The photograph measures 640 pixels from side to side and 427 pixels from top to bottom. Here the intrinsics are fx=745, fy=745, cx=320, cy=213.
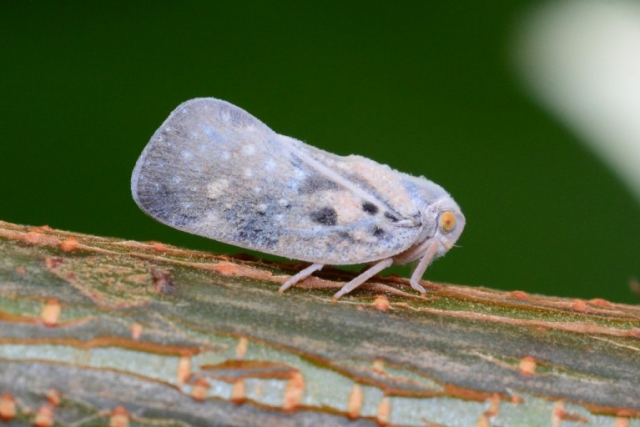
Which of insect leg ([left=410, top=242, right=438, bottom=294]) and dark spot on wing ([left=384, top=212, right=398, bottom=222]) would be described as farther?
dark spot on wing ([left=384, top=212, right=398, bottom=222])

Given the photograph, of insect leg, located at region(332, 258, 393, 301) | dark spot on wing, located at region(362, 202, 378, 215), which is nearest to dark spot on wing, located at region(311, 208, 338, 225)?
dark spot on wing, located at region(362, 202, 378, 215)

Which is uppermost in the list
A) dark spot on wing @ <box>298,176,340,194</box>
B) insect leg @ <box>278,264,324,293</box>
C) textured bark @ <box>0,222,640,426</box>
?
dark spot on wing @ <box>298,176,340,194</box>

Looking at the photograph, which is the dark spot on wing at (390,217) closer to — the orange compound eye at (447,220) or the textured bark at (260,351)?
the orange compound eye at (447,220)

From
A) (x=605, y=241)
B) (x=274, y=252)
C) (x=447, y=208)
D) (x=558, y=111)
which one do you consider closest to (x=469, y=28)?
(x=558, y=111)

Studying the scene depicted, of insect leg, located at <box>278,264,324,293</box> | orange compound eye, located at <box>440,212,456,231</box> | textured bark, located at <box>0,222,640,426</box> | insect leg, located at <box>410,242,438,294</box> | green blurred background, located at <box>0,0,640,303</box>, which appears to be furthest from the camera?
green blurred background, located at <box>0,0,640,303</box>

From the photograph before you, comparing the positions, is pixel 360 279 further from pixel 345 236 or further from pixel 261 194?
Answer: pixel 261 194

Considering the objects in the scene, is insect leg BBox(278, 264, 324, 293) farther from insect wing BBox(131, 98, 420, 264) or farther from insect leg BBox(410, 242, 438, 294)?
insect leg BBox(410, 242, 438, 294)

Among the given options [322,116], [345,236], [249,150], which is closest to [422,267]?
[345,236]
